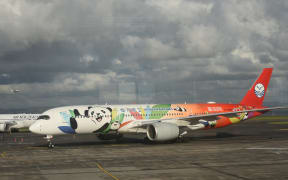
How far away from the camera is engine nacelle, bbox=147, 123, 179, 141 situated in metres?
30.0

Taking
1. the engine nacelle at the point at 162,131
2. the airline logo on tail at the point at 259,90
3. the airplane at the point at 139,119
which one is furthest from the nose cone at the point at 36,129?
the airline logo on tail at the point at 259,90

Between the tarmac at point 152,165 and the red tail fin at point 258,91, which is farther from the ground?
the red tail fin at point 258,91

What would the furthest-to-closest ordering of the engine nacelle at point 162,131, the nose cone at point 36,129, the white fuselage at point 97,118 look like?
1. the engine nacelle at point 162,131
2. the white fuselage at point 97,118
3. the nose cone at point 36,129

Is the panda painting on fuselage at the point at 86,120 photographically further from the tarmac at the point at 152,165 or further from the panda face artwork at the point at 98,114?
the tarmac at the point at 152,165

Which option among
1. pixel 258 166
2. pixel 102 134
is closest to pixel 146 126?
pixel 102 134

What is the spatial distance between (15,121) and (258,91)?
3926 centimetres

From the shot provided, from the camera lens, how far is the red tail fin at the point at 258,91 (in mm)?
39844

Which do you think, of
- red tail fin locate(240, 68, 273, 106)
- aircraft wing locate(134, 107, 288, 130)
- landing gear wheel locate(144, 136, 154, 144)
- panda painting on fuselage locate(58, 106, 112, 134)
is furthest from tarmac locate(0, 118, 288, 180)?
red tail fin locate(240, 68, 273, 106)

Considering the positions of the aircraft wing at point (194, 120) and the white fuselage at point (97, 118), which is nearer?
the white fuselage at point (97, 118)

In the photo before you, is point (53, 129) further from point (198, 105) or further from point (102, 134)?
point (198, 105)

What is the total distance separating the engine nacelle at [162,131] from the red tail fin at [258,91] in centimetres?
1242

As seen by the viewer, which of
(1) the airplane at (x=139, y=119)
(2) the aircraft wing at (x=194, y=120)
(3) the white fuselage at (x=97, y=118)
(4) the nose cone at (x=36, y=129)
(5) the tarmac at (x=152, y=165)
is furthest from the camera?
(2) the aircraft wing at (x=194, y=120)

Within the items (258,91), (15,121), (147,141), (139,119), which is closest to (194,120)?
(147,141)

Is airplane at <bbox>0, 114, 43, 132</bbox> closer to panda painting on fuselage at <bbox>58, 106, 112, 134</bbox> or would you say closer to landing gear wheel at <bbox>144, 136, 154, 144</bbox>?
panda painting on fuselage at <bbox>58, 106, 112, 134</bbox>
